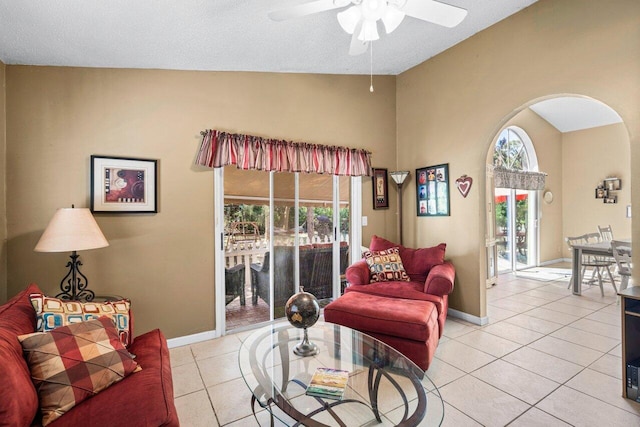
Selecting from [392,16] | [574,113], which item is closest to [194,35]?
[392,16]

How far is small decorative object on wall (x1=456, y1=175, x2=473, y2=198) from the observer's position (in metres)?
3.50

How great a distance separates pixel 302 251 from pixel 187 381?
5.94 feet

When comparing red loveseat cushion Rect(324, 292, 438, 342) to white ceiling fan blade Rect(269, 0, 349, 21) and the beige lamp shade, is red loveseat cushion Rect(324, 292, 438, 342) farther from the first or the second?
white ceiling fan blade Rect(269, 0, 349, 21)

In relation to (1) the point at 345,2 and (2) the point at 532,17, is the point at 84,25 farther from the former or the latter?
(2) the point at 532,17

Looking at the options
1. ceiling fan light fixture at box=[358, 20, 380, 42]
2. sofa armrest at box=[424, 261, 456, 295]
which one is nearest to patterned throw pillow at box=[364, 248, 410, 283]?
sofa armrest at box=[424, 261, 456, 295]

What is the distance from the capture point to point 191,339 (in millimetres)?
3115

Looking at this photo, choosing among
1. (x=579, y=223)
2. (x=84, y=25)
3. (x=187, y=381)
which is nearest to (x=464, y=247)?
(x=187, y=381)

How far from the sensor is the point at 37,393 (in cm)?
135

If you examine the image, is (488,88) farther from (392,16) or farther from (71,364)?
(71,364)

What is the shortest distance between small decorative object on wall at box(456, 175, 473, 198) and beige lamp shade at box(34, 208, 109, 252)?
359 centimetres

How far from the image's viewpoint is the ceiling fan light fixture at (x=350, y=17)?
6.20 feet

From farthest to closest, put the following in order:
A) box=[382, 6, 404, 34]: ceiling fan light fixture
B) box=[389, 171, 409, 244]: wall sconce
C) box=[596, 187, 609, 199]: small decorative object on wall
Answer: box=[596, 187, 609, 199]: small decorative object on wall, box=[389, 171, 409, 244]: wall sconce, box=[382, 6, 404, 34]: ceiling fan light fixture

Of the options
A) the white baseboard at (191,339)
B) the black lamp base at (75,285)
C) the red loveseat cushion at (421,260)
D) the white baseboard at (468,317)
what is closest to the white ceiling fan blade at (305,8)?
the black lamp base at (75,285)

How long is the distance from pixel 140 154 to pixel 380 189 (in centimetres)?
290
